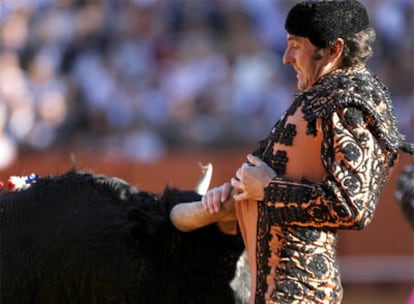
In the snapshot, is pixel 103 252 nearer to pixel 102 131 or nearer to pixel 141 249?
pixel 141 249

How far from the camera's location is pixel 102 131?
351 inches

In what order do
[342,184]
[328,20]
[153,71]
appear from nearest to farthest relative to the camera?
[342,184] < [328,20] < [153,71]

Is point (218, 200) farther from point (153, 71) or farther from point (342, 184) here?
point (153, 71)

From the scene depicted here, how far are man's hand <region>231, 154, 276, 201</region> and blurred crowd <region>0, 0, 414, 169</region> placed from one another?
18.2 ft

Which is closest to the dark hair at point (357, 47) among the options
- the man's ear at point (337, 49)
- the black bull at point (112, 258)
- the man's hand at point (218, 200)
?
the man's ear at point (337, 49)

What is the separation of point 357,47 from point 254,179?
0.45m

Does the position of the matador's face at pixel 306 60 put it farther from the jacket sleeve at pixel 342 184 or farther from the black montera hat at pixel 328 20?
the jacket sleeve at pixel 342 184

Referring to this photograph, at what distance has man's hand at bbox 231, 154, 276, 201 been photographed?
275cm

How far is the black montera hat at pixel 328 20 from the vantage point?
8.93ft

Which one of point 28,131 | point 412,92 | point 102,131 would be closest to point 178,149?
point 102,131

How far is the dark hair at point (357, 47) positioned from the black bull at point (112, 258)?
2.14ft

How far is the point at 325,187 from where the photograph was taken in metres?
2.63

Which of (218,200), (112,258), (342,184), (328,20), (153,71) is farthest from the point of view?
(153,71)

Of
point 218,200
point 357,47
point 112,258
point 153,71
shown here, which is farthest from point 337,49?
point 153,71
